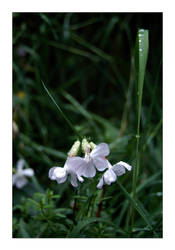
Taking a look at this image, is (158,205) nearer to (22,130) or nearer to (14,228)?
(14,228)

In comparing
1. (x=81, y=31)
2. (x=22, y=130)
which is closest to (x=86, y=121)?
(x=22, y=130)

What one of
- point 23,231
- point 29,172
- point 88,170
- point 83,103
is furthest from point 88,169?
point 83,103

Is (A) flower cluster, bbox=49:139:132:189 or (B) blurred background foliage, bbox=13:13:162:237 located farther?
(B) blurred background foliage, bbox=13:13:162:237

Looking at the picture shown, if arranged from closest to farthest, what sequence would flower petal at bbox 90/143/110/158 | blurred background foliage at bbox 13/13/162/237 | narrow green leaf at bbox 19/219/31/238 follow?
flower petal at bbox 90/143/110/158 → narrow green leaf at bbox 19/219/31/238 → blurred background foliage at bbox 13/13/162/237

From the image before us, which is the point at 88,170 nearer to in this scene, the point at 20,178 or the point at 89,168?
the point at 89,168

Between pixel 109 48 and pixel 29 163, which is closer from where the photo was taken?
pixel 29 163

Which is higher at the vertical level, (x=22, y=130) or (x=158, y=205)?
(x=22, y=130)

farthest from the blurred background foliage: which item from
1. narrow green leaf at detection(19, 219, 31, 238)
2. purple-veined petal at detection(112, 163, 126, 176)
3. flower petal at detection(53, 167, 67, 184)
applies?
flower petal at detection(53, 167, 67, 184)

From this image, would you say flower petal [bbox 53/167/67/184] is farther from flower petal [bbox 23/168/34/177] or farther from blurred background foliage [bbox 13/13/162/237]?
flower petal [bbox 23/168/34/177]
